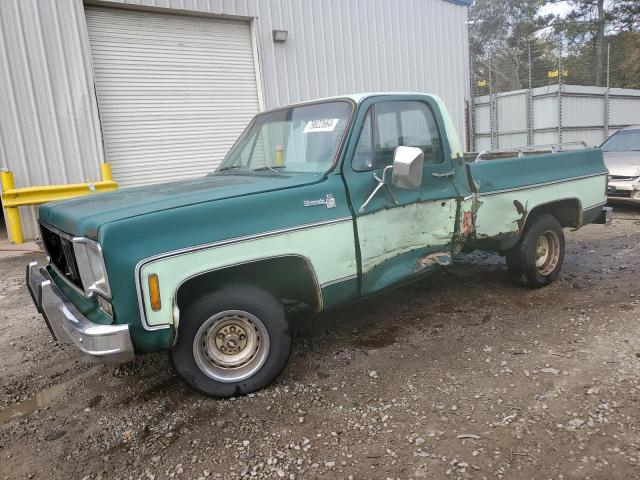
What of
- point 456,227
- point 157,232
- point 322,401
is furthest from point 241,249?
point 456,227

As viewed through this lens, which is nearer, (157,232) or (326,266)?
(157,232)

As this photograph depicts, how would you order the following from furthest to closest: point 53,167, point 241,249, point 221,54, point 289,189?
point 221,54
point 53,167
point 289,189
point 241,249

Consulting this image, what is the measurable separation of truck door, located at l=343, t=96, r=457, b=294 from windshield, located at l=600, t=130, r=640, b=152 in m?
8.01

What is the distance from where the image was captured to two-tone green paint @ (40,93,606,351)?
2785 mm

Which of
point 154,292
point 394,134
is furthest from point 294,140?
point 154,292

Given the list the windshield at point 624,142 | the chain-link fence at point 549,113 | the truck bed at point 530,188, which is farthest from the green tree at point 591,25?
the truck bed at point 530,188

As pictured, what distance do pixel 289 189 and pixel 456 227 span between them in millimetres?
1656

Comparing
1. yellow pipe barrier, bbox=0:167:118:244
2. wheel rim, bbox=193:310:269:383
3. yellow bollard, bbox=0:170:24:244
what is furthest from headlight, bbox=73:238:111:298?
yellow bollard, bbox=0:170:24:244

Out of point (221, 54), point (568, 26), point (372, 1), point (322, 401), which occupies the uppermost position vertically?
point (568, 26)

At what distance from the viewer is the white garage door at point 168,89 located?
9031 mm

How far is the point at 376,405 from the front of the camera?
123 inches

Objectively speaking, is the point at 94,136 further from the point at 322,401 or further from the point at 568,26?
the point at 568,26

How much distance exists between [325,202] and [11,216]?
22.3ft

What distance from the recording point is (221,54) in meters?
10.2
